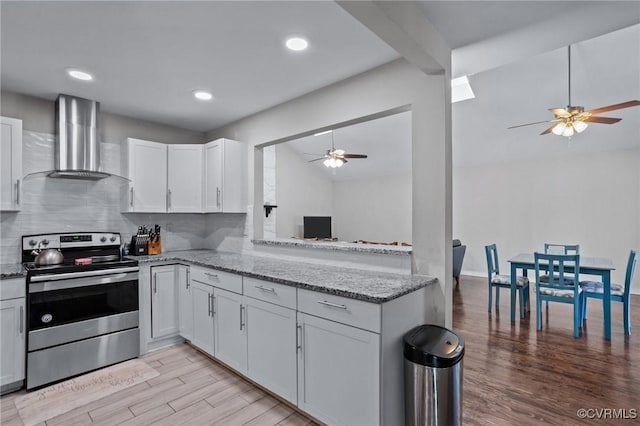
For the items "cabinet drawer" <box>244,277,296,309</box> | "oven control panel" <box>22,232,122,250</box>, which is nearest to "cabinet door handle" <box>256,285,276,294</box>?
"cabinet drawer" <box>244,277,296,309</box>

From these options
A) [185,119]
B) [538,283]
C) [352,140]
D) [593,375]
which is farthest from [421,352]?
[352,140]

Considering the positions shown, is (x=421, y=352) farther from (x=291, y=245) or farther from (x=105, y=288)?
(x=105, y=288)

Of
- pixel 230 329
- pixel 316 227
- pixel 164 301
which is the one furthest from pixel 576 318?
pixel 316 227

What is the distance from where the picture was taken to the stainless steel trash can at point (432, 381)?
170cm

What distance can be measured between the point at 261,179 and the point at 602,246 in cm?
597

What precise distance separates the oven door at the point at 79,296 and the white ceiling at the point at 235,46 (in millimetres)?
1673

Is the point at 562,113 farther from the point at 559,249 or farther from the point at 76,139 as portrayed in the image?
the point at 76,139

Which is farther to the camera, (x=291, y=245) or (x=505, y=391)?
(x=291, y=245)

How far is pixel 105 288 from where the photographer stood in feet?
9.31

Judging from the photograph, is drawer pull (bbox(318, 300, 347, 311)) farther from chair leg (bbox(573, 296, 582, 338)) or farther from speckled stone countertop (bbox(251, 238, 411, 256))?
chair leg (bbox(573, 296, 582, 338))

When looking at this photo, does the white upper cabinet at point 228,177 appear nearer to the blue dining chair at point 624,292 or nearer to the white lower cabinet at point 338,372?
the white lower cabinet at point 338,372

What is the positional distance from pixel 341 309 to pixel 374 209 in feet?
22.1

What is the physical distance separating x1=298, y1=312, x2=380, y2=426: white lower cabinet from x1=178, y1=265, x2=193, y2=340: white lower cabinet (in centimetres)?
156

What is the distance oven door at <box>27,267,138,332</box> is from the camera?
2.49m
